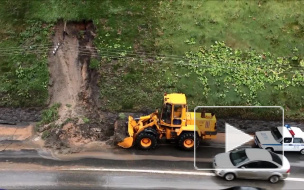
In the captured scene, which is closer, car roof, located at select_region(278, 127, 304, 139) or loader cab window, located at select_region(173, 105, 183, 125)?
loader cab window, located at select_region(173, 105, 183, 125)

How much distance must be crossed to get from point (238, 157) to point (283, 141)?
3.32 meters

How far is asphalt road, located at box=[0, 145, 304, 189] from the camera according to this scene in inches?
638

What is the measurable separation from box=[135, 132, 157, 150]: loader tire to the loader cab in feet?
3.25

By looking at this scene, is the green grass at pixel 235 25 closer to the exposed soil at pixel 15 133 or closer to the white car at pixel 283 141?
the white car at pixel 283 141

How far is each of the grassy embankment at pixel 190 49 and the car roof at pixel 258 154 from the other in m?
5.55

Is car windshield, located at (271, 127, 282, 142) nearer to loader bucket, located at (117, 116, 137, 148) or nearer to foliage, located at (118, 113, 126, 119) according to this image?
loader bucket, located at (117, 116, 137, 148)

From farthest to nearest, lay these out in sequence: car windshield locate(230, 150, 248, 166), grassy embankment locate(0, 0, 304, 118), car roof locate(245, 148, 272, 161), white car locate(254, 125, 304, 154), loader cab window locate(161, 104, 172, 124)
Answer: grassy embankment locate(0, 0, 304, 118) → white car locate(254, 125, 304, 154) → loader cab window locate(161, 104, 172, 124) → car windshield locate(230, 150, 248, 166) → car roof locate(245, 148, 272, 161)

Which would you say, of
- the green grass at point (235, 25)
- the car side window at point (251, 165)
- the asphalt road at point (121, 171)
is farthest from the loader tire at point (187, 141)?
the green grass at point (235, 25)

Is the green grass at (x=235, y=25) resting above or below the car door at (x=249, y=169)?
above

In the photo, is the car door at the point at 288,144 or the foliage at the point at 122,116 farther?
the foliage at the point at 122,116

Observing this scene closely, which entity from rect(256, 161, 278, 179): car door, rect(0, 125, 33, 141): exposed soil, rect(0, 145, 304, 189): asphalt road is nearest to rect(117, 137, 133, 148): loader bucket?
rect(0, 145, 304, 189): asphalt road

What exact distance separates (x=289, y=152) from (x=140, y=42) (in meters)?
12.9

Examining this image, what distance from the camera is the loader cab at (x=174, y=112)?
57.1 feet

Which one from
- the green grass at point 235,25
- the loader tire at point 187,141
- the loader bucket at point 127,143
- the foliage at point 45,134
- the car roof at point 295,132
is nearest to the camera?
the loader tire at point 187,141
